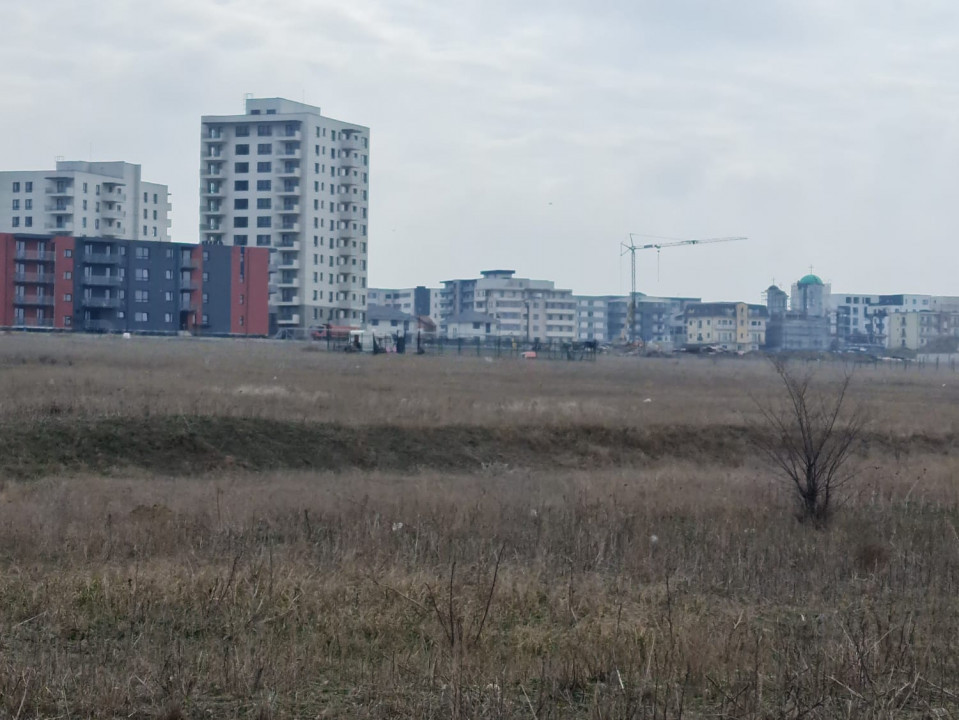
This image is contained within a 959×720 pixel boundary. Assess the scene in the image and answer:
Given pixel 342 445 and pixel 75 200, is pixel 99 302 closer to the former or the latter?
pixel 75 200

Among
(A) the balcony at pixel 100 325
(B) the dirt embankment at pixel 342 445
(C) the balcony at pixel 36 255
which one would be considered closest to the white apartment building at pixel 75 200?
(C) the balcony at pixel 36 255

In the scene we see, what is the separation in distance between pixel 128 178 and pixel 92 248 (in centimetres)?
3953

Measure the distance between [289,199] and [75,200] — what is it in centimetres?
2887

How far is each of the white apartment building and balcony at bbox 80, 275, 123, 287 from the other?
1059 inches

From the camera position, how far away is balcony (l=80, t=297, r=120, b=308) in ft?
394

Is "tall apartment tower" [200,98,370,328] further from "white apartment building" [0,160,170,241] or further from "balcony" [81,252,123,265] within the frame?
"balcony" [81,252,123,265]

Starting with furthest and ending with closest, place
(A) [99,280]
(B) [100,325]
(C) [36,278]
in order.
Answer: (B) [100,325]
(A) [99,280]
(C) [36,278]

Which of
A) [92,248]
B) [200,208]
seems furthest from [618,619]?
[200,208]

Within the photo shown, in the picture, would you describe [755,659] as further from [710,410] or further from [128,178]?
[128,178]

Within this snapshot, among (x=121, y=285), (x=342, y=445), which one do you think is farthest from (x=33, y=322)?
(x=342, y=445)

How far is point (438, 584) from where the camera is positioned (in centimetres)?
1034

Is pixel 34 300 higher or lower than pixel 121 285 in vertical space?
lower

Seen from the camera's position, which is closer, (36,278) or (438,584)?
(438,584)

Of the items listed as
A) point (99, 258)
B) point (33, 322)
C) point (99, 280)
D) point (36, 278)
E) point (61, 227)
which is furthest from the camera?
point (61, 227)
